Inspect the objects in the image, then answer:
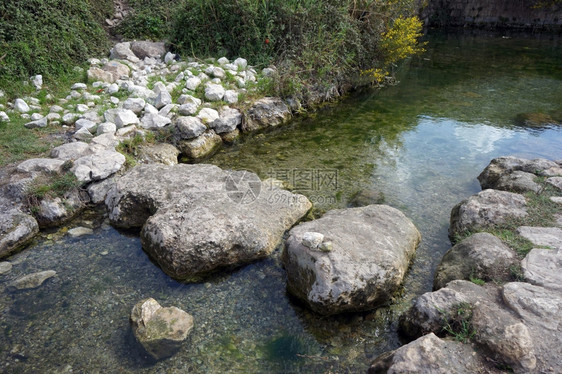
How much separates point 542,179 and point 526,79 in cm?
826

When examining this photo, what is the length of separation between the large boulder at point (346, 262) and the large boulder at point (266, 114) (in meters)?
4.02

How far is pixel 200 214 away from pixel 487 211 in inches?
133

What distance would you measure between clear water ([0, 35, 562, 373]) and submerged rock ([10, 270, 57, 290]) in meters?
0.07

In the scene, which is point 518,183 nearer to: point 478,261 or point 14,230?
point 478,261

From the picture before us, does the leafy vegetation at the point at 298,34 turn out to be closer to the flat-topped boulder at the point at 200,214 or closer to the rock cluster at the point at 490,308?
the flat-topped boulder at the point at 200,214

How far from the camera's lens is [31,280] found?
154 inches

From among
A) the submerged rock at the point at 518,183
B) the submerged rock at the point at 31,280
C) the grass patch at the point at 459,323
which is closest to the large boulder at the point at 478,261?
the grass patch at the point at 459,323

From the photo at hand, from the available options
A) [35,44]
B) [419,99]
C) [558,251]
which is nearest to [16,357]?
[558,251]

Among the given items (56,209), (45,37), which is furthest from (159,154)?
(45,37)

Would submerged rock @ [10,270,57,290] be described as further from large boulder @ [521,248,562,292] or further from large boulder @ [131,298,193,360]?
large boulder @ [521,248,562,292]

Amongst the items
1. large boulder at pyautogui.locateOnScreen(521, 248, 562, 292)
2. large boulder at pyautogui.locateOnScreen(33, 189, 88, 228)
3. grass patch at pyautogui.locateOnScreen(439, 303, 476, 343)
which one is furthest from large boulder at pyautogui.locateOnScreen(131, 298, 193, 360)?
large boulder at pyautogui.locateOnScreen(521, 248, 562, 292)

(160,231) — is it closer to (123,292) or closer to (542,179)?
(123,292)

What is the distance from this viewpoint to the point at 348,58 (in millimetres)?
9102

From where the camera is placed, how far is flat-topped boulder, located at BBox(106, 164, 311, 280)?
13.0ft
